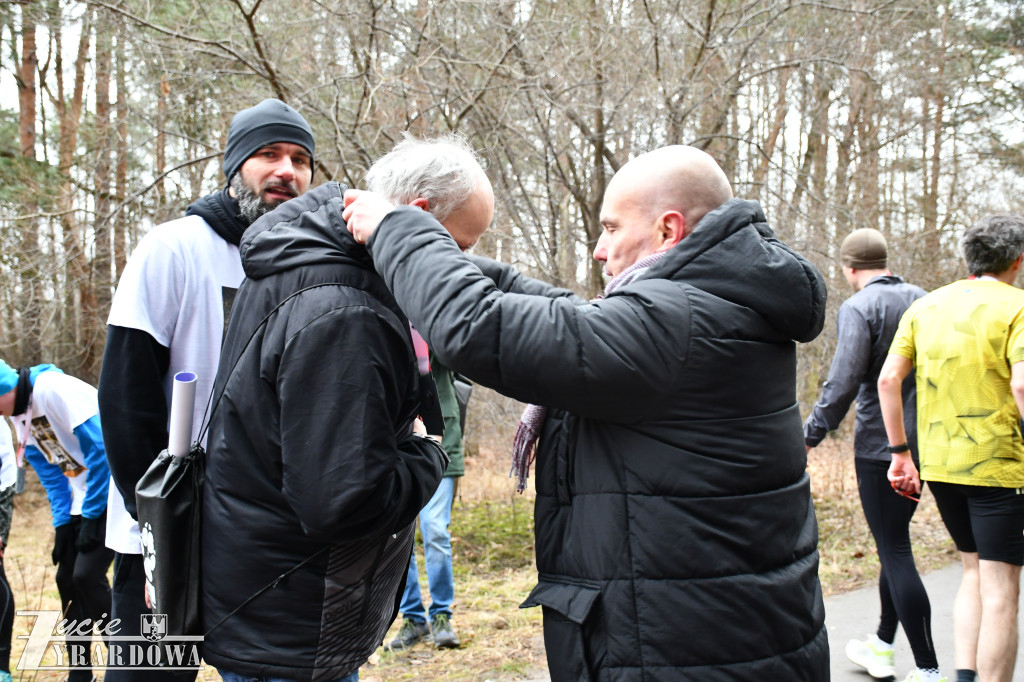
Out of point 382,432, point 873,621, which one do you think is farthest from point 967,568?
point 382,432

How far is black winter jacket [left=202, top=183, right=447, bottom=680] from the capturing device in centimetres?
159

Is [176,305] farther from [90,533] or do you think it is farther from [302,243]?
[90,533]

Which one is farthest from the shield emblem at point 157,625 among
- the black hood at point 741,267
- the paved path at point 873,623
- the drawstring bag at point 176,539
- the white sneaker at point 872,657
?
the white sneaker at point 872,657

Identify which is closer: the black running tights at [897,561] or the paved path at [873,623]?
the black running tights at [897,561]

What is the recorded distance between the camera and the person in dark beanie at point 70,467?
375 centimetres

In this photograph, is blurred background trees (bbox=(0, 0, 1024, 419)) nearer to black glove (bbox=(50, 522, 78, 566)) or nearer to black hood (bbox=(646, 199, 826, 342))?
black glove (bbox=(50, 522, 78, 566))

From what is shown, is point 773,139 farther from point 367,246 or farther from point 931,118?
point 367,246

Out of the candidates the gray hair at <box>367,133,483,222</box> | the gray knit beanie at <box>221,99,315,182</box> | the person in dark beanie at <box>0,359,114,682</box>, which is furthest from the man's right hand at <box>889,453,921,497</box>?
the person in dark beanie at <box>0,359,114,682</box>

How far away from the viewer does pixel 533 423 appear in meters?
1.77

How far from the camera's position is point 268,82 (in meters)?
6.48

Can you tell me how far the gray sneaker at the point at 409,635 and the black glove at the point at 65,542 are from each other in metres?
1.70

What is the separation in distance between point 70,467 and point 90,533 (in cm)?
45

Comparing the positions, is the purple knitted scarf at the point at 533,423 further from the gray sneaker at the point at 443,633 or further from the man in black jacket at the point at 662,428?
the gray sneaker at the point at 443,633

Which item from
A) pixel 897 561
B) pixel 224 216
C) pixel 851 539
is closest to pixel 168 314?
pixel 224 216
